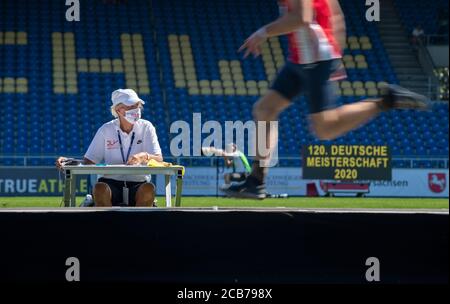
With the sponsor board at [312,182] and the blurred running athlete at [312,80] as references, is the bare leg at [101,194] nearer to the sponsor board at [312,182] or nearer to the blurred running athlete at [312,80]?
the blurred running athlete at [312,80]

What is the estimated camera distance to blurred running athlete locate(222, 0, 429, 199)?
444cm

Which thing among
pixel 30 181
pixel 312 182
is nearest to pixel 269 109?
pixel 30 181

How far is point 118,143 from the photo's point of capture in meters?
6.51

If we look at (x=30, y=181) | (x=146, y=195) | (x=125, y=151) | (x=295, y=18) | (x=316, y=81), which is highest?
(x=295, y=18)

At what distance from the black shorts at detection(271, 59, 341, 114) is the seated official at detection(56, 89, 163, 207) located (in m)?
1.85

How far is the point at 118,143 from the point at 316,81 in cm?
239

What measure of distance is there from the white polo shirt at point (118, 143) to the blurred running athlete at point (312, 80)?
1.71 metres

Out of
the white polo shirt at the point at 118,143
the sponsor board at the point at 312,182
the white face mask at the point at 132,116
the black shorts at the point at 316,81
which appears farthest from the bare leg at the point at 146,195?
the sponsor board at the point at 312,182

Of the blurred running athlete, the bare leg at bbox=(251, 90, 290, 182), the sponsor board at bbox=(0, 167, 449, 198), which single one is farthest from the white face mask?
the sponsor board at bbox=(0, 167, 449, 198)

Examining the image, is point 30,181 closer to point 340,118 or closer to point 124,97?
point 124,97

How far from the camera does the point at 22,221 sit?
408 centimetres

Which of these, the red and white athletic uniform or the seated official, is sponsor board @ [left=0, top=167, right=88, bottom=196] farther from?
the red and white athletic uniform

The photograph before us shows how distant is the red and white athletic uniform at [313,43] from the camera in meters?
4.50
